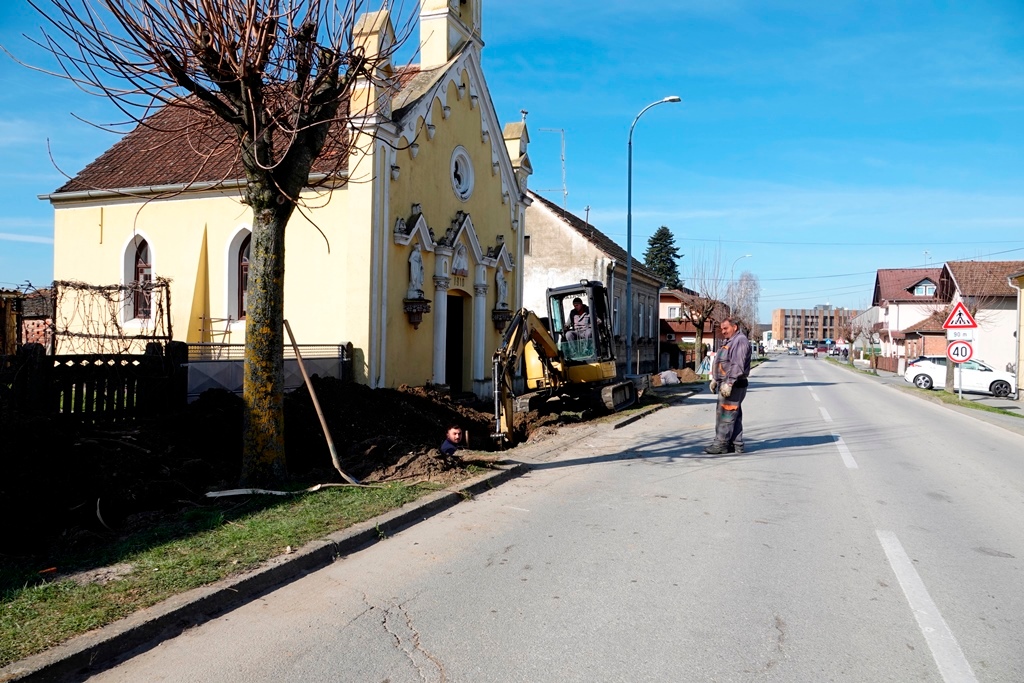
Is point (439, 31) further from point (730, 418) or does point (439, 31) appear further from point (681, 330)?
point (681, 330)

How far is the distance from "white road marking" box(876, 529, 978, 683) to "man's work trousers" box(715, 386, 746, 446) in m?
4.93

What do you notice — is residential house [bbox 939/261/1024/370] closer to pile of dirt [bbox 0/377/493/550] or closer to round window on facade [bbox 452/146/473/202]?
round window on facade [bbox 452/146/473/202]

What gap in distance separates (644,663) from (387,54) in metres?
6.33

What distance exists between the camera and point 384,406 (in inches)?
514

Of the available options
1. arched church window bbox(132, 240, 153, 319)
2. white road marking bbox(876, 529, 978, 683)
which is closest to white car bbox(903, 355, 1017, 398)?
white road marking bbox(876, 529, 978, 683)

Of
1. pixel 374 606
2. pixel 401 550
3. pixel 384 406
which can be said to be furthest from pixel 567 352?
pixel 374 606

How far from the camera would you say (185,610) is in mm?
4688

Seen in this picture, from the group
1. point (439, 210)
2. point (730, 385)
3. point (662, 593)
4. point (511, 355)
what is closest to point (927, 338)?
point (439, 210)

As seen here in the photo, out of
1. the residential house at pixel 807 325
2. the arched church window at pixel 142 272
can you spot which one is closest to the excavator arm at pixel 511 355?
the arched church window at pixel 142 272

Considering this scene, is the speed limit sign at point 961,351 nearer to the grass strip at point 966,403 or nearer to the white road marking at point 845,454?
the grass strip at point 966,403

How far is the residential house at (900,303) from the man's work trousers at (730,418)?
51486 millimetres

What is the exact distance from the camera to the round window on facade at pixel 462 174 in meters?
19.0

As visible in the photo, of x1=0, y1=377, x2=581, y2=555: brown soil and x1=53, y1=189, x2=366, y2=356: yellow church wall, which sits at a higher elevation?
x1=53, y1=189, x2=366, y2=356: yellow church wall

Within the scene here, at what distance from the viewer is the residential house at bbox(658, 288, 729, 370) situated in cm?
5142
